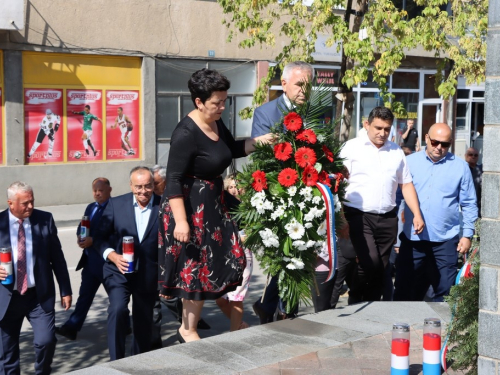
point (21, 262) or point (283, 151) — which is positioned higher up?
point (283, 151)

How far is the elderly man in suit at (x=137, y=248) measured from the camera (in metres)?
6.57

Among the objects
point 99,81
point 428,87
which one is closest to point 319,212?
point 99,81

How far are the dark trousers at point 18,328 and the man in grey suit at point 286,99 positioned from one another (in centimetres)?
210

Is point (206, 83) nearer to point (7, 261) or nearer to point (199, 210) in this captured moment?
point (199, 210)

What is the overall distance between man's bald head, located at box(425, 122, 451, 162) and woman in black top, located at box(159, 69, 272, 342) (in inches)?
95.4

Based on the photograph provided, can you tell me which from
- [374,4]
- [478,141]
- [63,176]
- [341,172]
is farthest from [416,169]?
[478,141]

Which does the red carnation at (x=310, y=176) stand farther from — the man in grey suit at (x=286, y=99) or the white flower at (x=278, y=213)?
the man in grey suit at (x=286, y=99)

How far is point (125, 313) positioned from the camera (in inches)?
253

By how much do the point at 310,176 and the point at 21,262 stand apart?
2255 millimetres

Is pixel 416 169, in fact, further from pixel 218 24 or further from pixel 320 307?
pixel 218 24

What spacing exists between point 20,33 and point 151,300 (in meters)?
11.6

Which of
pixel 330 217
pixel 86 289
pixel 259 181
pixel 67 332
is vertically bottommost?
pixel 67 332

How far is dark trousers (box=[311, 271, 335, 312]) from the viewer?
7.04 metres

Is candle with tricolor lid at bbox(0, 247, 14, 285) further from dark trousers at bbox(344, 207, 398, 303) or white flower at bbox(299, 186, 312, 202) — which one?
dark trousers at bbox(344, 207, 398, 303)
